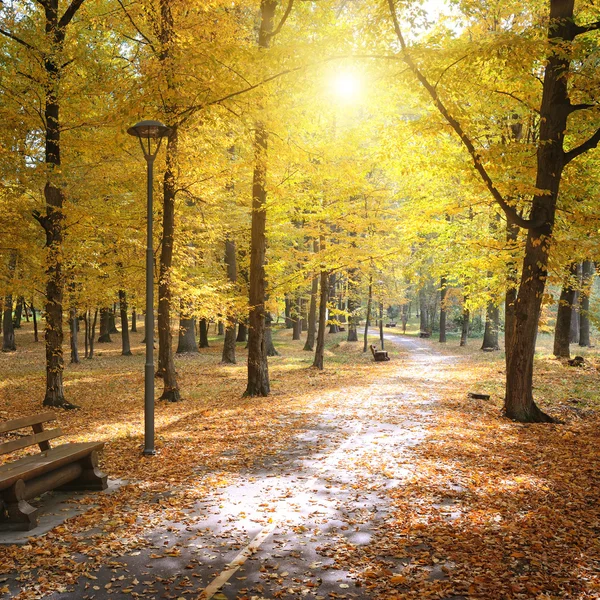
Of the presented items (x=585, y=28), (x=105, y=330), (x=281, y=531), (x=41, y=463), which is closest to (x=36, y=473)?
(x=41, y=463)

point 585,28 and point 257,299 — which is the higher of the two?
point 585,28

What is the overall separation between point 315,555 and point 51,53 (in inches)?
454

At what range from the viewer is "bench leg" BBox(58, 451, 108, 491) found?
6.66 metres

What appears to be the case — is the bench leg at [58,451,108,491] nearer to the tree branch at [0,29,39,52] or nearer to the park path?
the park path

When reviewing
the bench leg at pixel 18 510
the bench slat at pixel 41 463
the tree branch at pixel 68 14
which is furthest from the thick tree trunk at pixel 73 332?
the bench leg at pixel 18 510

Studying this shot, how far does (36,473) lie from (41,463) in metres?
0.18

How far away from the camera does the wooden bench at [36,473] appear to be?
5.30 m

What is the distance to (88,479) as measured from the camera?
6.67m

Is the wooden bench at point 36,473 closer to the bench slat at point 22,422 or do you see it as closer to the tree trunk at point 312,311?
the bench slat at point 22,422

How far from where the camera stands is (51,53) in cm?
1128

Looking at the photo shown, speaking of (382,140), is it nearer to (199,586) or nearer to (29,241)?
(29,241)

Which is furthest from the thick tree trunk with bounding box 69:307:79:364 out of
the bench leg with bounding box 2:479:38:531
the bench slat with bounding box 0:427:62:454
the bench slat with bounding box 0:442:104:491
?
the bench leg with bounding box 2:479:38:531

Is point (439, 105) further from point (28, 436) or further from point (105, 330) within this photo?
point (105, 330)

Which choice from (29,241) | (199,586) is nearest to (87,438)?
(29,241)
